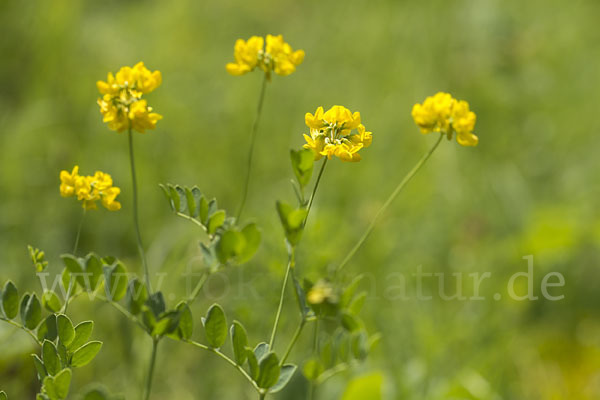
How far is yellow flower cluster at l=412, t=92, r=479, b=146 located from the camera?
602 mm

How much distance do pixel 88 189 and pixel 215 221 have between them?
12cm

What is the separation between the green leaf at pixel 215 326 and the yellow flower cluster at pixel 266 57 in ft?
0.83

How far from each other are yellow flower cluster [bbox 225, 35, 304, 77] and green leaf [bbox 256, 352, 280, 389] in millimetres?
296

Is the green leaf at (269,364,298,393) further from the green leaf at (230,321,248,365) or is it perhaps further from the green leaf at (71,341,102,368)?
the green leaf at (71,341,102,368)

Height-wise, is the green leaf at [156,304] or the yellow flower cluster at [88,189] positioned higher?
the yellow flower cluster at [88,189]

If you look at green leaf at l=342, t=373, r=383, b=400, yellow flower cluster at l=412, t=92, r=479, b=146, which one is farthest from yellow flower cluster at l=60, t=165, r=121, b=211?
green leaf at l=342, t=373, r=383, b=400

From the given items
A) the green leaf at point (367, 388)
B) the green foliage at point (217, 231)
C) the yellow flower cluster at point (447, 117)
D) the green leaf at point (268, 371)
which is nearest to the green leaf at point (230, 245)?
the green foliage at point (217, 231)

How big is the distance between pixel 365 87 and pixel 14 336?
1.32m

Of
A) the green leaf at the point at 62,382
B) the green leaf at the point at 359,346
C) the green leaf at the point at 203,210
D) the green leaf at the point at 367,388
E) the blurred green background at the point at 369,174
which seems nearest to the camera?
the green leaf at the point at 62,382

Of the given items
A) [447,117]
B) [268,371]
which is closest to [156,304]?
[268,371]

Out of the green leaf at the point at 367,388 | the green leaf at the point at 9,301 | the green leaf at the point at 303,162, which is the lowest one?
the green leaf at the point at 367,388

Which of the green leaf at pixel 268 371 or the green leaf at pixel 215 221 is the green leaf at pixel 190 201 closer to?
the green leaf at pixel 215 221

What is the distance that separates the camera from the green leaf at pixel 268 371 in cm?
54

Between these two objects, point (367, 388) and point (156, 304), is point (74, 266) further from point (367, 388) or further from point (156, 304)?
point (367, 388)
